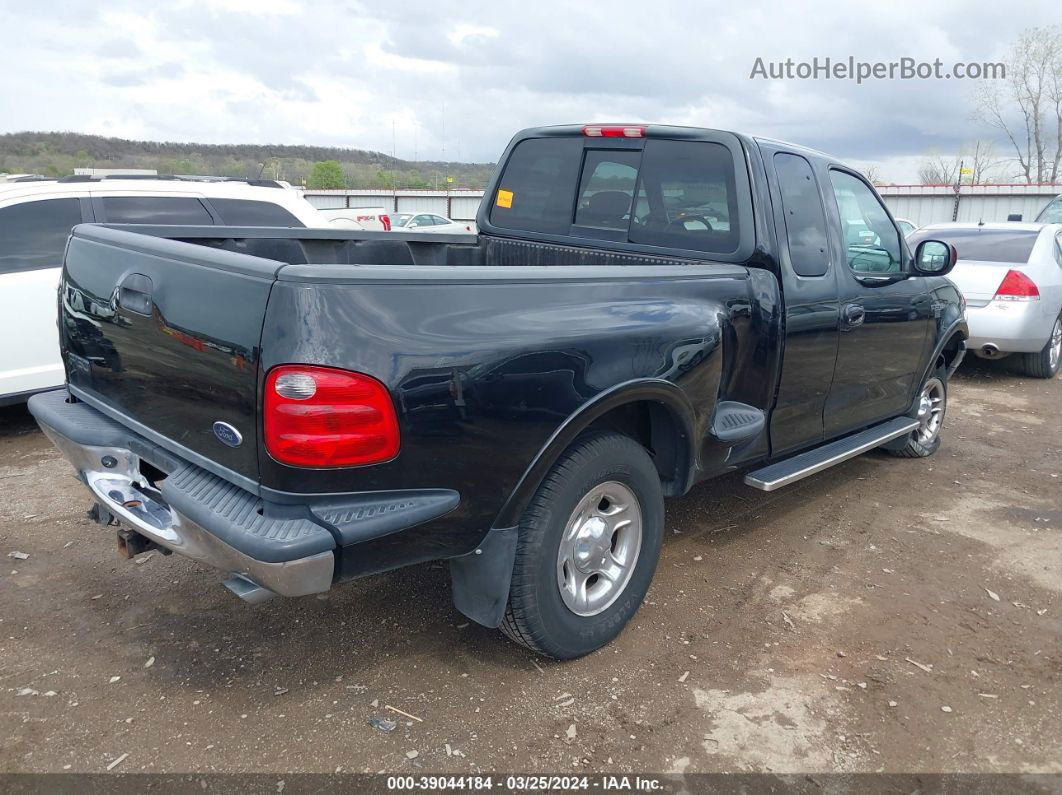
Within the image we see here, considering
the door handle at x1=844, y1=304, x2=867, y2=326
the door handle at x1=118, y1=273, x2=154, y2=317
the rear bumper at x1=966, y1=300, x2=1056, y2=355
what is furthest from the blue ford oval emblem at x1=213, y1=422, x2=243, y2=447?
the rear bumper at x1=966, y1=300, x2=1056, y2=355

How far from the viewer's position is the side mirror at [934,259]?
4.57m

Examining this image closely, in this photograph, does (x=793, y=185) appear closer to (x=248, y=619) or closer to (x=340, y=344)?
(x=340, y=344)

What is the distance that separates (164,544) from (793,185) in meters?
3.16

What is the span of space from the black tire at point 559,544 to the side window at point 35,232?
14.5ft

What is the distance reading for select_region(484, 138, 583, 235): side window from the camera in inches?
169

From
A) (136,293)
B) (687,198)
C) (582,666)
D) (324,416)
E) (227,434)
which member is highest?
(687,198)

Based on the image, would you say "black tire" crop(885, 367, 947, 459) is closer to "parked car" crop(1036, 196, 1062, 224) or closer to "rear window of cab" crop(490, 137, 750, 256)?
"rear window of cab" crop(490, 137, 750, 256)

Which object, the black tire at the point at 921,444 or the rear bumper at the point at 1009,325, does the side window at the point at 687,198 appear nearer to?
the black tire at the point at 921,444

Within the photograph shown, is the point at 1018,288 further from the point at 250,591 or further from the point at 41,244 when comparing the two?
the point at 41,244

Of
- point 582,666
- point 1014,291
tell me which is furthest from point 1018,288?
point 582,666

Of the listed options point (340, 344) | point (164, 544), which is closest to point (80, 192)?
point (164, 544)

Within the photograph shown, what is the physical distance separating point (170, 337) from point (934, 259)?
160 inches

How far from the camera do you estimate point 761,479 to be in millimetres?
3746

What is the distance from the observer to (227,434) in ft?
7.82
